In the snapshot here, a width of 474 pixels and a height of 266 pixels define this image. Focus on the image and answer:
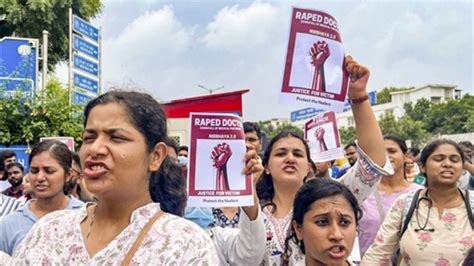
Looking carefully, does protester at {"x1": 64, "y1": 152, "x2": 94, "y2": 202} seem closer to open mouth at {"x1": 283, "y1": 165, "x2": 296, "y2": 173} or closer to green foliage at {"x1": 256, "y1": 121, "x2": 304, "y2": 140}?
green foliage at {"x1": 256, "y1": 121, "x2": 304, "y2": 140}

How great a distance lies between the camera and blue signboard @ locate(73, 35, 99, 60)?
15.9 meters

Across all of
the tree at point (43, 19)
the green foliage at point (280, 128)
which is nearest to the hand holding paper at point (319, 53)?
the green foliage at point (280, 128)

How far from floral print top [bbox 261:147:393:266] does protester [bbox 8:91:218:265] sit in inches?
44.9

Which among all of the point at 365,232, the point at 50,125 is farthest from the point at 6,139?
the point at 365,232

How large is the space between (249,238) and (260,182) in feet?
2.20

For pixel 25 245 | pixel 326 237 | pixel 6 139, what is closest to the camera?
pixel 25 245

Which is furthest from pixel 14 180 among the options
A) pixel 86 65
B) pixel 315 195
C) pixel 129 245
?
pixel 86 65

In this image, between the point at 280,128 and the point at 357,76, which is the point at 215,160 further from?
the point at 280,128

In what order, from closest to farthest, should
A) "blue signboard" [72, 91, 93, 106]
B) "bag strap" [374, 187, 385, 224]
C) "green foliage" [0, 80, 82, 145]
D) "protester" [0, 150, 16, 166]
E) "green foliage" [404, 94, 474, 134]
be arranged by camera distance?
"bag strap" [374, 187, 385, 224] < "protester" [0, 150, 16, 166] < "green foliage" [0, 80, 82, 145] < "blue signboard" [72, 91, 93, 106] < "green foliage" [404, 94, 474, 134]

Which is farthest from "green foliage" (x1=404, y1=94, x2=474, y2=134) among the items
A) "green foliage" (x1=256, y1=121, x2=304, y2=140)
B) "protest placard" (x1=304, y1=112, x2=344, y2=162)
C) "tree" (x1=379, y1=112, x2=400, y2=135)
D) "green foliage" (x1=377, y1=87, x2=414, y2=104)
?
"protest placard" (x1=304, y1=112, x2=344, y2=162)

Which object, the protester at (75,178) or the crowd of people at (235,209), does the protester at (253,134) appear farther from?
the protester at (75,178)

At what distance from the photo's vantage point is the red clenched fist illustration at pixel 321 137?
3988mm

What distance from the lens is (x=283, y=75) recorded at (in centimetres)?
267

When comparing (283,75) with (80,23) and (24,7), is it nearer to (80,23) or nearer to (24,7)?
(80,23)
